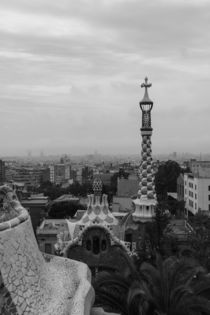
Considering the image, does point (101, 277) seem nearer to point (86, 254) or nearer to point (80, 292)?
point (80, 292)

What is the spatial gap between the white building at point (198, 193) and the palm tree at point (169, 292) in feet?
82.4

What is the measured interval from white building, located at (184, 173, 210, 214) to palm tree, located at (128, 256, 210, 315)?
25.1 meters

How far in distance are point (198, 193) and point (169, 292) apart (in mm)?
27933

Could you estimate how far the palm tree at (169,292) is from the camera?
8.21 meters

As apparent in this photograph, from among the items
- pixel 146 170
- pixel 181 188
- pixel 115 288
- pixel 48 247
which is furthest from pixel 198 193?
pixel 115 288

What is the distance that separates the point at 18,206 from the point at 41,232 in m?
17.1

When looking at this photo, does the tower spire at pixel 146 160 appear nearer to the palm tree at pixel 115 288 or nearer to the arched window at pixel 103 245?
the arched window at pixel 103 245

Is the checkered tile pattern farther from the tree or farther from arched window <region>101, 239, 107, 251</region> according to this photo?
the tree

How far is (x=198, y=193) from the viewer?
35562 mm

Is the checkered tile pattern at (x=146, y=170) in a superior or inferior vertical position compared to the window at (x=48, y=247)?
superior

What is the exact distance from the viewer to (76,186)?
66625 mm

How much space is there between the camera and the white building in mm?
35188

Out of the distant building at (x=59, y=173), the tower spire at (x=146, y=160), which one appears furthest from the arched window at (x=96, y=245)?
the distant building at (x=59, y=173)

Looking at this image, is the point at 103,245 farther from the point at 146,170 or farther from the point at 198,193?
the point at 198,193
